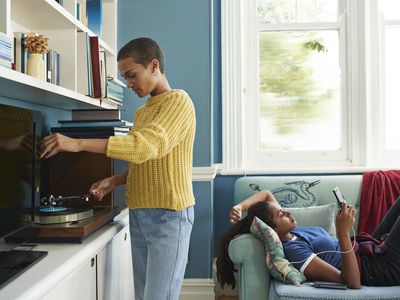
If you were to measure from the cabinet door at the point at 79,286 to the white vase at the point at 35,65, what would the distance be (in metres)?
0.68

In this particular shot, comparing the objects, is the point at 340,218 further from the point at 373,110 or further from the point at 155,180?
the point at 373,110

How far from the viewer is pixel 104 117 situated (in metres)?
2.11

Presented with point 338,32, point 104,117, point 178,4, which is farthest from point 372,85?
point 104,117

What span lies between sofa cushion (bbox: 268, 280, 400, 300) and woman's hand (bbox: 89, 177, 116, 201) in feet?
2.71

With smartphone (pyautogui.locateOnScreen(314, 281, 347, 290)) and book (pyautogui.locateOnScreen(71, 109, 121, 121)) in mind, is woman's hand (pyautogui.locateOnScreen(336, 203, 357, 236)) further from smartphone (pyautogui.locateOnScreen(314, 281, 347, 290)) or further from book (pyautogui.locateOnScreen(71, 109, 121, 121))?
book (pyautogui.locateOnScreen(71, 109, 121, 121))

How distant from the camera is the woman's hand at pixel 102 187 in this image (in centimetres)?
175

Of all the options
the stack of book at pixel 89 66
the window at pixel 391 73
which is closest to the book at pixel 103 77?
the stack of book at pixel 89 66

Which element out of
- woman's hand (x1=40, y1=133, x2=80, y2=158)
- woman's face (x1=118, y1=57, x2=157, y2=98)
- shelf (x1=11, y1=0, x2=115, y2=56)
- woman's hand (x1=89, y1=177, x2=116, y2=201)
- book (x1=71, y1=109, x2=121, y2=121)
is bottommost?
woman's hand (x1=89, y1=177, x2=116, y2=201)

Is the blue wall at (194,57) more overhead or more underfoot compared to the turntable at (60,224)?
more overhead

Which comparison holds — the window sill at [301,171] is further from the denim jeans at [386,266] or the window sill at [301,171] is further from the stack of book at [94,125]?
the stack of book at [94,125]

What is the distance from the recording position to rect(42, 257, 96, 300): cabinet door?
1.23 metres

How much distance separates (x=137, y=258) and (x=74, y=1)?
44.1 inches

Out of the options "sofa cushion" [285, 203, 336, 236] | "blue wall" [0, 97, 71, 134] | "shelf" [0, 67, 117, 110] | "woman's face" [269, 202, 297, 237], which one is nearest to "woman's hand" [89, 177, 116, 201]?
"shelf" [0, 67, 117, 110]

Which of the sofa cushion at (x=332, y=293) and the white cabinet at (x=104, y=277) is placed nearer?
the white cabinet at (x=104, y=277)
